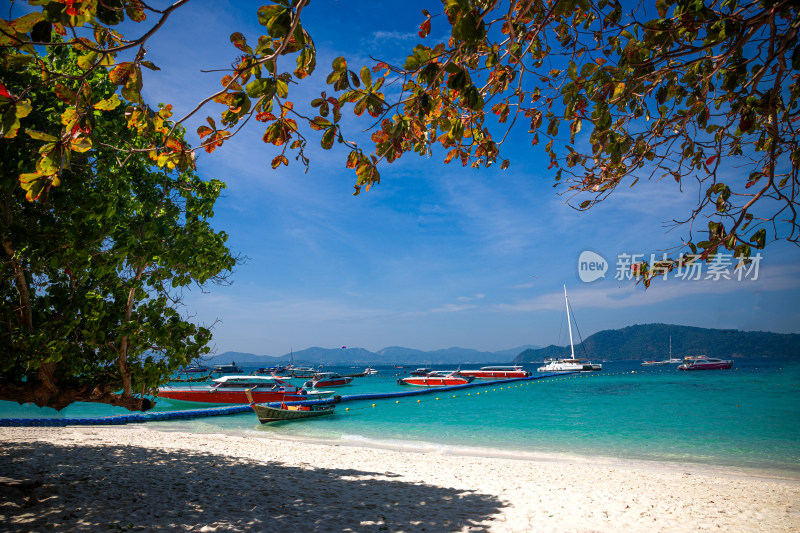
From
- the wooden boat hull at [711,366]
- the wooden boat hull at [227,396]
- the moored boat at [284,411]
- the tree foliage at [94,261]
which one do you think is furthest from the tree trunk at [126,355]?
the wooden boat hull at [711,366]

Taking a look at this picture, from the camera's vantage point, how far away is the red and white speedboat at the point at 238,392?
2659cm

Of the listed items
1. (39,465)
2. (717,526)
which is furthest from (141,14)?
(39,465)

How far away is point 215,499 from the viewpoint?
20.8 ft

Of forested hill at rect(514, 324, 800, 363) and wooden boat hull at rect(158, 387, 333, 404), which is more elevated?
wooden boat hull at rect(158, 387, 333, 404)

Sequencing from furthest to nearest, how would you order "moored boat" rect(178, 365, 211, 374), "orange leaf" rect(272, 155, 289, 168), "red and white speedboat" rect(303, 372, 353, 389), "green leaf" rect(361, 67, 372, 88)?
1. "red and white speedboat" rect(303, 372, 353, 389)
2. "moored boat" rect(178, 365, 211, 374)
3. "orange leaf" rect(272, 155, 289, 168)
4. "green leaf" rect(361, 67, 372, 88)

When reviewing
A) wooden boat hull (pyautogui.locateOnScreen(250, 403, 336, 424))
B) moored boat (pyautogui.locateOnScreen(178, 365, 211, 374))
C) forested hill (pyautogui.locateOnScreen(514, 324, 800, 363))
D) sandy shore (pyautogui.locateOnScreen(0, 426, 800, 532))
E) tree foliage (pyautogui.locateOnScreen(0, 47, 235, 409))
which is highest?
tree foliage (pyautogui.locateOnScreen(0, 47, 235, 409))

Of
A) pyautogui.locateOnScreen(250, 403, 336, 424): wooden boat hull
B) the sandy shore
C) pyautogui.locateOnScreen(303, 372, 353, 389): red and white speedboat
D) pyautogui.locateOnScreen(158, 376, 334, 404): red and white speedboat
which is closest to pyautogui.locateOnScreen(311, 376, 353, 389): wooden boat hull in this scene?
pyautogui.locateOnScreen(303, 372, 353, 389): red and white speedboat

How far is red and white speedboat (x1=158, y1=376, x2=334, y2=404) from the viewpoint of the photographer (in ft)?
87.2

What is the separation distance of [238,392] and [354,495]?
25.1 m

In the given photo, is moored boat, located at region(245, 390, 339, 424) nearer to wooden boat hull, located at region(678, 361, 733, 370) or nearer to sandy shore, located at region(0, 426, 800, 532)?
sandy shore, located at region(0, 426, 800, 532)

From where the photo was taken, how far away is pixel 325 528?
17.2 feet

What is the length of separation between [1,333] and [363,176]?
628 cm

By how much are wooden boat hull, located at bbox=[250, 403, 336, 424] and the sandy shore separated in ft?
27.8

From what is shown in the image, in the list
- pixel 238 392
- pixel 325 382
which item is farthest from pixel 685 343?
pixel 238 392
